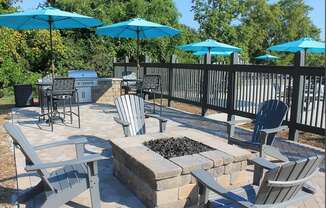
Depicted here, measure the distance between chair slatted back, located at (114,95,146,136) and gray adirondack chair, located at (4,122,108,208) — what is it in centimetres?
193

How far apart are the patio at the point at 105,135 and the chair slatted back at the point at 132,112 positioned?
355 mm

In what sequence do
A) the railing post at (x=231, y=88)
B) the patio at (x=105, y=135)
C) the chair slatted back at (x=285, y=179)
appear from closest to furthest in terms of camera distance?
the chair slatted back at (x=285, y=179) < the patio at (x=105, y=135) < the railing post at (x=231, y=88)

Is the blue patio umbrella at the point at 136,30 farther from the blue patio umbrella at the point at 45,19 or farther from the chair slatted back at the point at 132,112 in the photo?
the chair slatted back at the point at 132,112

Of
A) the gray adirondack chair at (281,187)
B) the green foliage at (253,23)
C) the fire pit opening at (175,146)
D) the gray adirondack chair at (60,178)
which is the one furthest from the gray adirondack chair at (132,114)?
the green foliage at (253,23)

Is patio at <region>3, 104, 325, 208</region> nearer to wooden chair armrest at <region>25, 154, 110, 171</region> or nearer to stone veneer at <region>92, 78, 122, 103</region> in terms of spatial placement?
wooden chair armrest at <region>25, 154, 110, 171</region>

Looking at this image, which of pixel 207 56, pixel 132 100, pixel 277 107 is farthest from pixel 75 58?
pixel 277 107

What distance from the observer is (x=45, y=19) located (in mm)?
7969

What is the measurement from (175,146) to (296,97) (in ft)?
10.4

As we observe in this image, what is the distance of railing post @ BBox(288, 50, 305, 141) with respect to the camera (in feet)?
19.6

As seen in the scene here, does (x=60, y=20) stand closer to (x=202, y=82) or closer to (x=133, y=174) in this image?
(x=202, y=82)

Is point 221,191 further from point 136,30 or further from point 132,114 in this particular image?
point 136,30

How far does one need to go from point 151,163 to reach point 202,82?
5.69 meters

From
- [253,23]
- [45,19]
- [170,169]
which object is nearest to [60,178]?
[170,169]

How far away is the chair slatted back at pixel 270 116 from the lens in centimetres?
459
